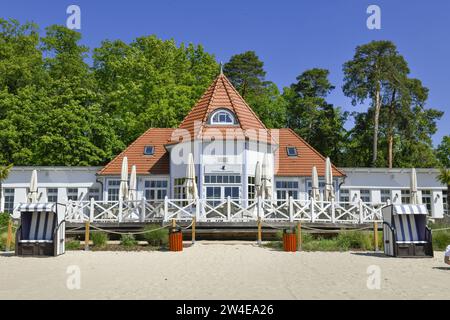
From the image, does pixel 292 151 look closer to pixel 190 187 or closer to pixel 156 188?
pixel 156 188

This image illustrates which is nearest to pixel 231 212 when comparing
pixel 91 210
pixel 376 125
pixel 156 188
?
pixel 91 210

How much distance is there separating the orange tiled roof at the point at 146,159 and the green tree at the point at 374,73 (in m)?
19.5

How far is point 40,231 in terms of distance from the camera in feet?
48.3

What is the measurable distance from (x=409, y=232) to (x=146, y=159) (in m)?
16.9

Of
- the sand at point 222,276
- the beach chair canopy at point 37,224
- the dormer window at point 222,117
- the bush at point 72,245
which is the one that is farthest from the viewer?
the dormer window at point 222,117

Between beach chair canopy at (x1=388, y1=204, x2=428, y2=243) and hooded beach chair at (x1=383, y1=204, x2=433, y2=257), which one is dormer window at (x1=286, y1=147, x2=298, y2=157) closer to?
hooded beach chair at (x1=383, y1=204, x2=433, y2=257)

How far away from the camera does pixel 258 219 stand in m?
18.7

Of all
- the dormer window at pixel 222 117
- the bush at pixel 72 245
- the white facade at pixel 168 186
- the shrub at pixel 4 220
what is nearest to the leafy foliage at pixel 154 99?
the white facade at pixel 168 186

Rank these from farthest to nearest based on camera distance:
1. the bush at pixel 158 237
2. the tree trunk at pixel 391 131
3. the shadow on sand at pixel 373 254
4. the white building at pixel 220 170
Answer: the tree trunk at pixel 391 131, the white building at pixel 220 170, the bush at pixel 158 237, the shadow on sand at pixel 373 254

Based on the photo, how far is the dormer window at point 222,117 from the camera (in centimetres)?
2469

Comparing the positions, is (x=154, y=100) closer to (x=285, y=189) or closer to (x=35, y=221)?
(x=285, y=189)

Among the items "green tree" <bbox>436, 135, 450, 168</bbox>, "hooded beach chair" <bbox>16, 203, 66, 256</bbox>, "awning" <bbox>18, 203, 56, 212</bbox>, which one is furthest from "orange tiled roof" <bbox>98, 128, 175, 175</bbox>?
"green tree" <bbox>436, 135, 450, 168</bbox>

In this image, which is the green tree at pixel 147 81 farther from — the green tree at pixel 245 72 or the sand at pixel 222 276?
the sand at pixel 222 276
